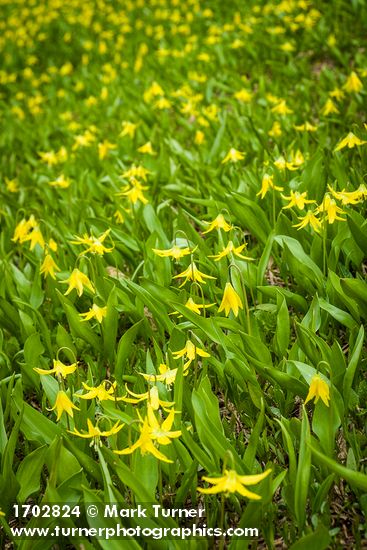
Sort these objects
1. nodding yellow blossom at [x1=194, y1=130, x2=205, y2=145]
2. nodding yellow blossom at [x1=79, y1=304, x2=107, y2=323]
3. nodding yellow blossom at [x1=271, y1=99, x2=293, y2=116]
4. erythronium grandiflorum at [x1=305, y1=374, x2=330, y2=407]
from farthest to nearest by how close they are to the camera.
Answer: nodding yellow blossom at [x1=194, y1=130, x2=205, y2=145] < nodding yellow blossom at [x1=271, y1=99, x2=293, y2=116] < nodding yellow blossom at [x1=79, y1=304, x2=107, y2=323] < erythronium grandiflorum at [x1=305, y1=374, x2=330, y2=407]

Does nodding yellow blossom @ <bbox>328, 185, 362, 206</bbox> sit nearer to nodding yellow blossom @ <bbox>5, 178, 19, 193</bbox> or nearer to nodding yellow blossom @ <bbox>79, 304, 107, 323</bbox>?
nodding yellow blossom @ <bbox>79, 304, 107, 323</bbox>

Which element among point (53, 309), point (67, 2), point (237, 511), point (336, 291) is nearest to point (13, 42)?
point (67, 2)

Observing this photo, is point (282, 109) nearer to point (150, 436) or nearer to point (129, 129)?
point (129, 129)

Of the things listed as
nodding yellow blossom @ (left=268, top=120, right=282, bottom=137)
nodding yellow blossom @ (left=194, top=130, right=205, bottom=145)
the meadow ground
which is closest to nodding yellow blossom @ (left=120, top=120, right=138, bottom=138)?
the meadow ground

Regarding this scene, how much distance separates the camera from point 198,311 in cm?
206

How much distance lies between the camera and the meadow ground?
160 centimetres

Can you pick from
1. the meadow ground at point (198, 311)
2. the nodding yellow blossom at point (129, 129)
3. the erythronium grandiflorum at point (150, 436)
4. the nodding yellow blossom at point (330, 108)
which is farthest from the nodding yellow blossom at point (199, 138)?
the erythronium grandiflorum at point (150, 436)

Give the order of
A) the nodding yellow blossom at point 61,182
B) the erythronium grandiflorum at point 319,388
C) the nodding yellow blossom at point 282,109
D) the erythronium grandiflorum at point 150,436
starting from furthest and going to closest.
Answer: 1. the nodding yellow blossom at point 282,109
2. the nodding yellow blossom at point 61,182
3. the erythronium grandiflorum at point 319,388
4. the erythronium grandiflorum at point 150,436

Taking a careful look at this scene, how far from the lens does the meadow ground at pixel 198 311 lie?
1.60 meters

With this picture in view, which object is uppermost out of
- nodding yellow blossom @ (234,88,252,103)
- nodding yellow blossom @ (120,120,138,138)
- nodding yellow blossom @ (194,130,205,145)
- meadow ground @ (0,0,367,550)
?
nodding yellow blossom @ (234,88,252,103)

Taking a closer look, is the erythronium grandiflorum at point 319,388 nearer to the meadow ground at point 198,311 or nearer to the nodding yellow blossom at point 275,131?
the meadow ground at point 198,311

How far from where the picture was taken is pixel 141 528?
1520mm

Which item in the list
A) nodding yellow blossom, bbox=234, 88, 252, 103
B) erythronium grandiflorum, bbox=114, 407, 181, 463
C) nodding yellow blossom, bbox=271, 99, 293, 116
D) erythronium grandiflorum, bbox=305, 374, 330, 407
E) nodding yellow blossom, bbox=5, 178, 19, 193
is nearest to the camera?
erythronium grandiflorum, bbox=114, 407, 181, 463

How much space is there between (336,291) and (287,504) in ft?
2.77
